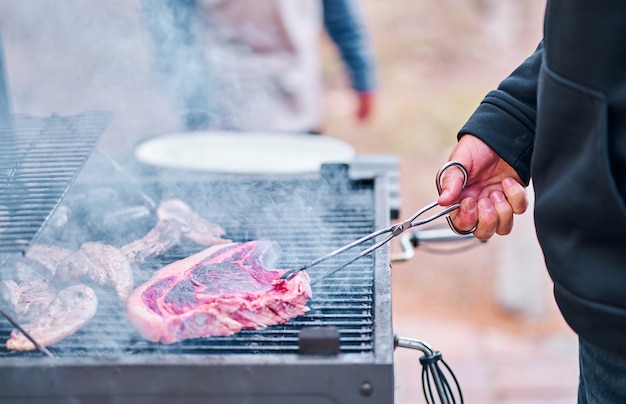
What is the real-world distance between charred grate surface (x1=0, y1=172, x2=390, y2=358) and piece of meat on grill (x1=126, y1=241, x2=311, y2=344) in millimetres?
42

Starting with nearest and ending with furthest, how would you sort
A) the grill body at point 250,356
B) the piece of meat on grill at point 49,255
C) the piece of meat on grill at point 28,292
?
the grill body at point 250,356, the piece of meat on grill at point 28,292, the piece of meat on grill at point 49,255

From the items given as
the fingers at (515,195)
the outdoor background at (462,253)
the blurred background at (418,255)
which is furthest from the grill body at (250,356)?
the blurred background at (418,255)

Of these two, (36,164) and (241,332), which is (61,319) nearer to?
(241,332)

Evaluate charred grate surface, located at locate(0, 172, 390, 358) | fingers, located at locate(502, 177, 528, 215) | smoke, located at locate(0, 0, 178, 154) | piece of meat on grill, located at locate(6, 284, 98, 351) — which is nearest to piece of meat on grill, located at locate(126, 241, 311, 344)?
charred grate surface, located at locate(0, 172, 390, 358)

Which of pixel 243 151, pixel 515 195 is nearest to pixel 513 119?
pixel 515 195

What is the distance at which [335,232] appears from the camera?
282 cm

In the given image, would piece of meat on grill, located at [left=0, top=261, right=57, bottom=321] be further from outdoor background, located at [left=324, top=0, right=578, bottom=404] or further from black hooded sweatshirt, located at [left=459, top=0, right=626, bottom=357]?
black hooded sweatshirt, located at [left=459, top=0, right=626, bottom=357]

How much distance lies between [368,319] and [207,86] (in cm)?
304

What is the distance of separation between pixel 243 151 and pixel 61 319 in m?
1.97

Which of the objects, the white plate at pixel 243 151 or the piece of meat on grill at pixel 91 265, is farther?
the white plate at pixel 243 151

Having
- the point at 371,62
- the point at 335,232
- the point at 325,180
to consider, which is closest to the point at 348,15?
the point at 371,62

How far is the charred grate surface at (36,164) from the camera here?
232 centimetres

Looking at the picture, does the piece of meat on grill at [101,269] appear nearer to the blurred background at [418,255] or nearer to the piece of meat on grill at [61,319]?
the piece of meat on grill at [61,319]

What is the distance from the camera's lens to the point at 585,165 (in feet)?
5.81
